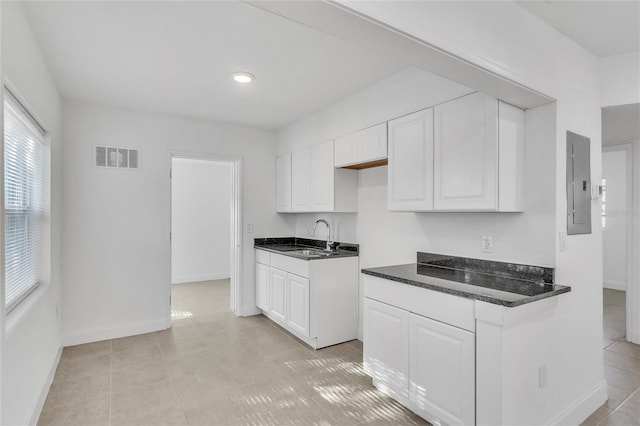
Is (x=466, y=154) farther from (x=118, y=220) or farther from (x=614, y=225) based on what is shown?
(x=614, y=225)

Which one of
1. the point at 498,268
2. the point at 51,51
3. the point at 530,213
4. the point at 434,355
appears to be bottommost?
the point at 434,355

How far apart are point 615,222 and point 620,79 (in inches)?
196

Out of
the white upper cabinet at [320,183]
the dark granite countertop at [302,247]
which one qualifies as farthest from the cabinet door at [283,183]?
the dark granite countertop at [302,247]

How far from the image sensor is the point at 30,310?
214 centimetres

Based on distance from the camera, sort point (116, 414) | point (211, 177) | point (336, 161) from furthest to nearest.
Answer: point (211, 177), point (336, 161), point (116, 414)

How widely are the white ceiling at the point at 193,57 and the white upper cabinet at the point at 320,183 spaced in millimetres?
567

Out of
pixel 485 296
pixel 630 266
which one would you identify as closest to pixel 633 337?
pixel 630 266

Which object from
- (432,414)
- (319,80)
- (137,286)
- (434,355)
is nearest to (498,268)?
(434,355)

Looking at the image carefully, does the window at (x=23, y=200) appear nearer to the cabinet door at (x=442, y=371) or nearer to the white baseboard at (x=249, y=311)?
the white baseboard at (x=249, y=311)

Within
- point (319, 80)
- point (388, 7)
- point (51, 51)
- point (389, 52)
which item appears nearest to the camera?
point (388, 7)

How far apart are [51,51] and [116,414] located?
103 inches

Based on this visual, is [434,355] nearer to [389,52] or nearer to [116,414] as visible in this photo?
[389,52]

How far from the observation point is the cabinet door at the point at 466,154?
82.3 inches

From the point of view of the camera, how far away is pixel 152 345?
11.5 feet
